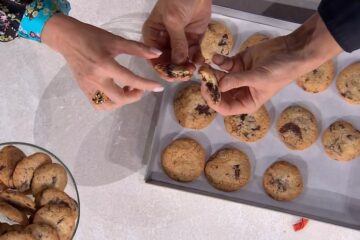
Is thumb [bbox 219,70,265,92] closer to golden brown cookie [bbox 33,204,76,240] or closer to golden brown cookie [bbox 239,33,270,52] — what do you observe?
golden brown cookie [bbox 239,33,270,52]

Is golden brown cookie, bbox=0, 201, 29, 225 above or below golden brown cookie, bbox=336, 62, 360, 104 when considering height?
above

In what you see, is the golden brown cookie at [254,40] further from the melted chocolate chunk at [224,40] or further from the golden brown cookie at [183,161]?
the golden brown cookie at [183,161]

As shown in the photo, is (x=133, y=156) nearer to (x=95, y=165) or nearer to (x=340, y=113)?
(x=95, y=165)

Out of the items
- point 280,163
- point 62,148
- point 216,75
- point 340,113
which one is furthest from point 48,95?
point 340,113

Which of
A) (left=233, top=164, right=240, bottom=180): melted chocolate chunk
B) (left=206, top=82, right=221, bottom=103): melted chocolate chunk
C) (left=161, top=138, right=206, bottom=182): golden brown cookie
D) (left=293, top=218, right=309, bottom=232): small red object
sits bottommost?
(left=293, top=218, right=309, bottom=232): small red object

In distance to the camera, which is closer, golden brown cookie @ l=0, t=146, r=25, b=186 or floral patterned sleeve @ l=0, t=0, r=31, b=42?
floral patterned sleeve @ l=0, t=0, r=31, b=42

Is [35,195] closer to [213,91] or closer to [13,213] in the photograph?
[13,213]

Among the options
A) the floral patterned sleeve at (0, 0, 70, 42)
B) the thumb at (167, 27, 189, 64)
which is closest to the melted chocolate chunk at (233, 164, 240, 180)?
the thumb at (167, 27, 189, 64)
